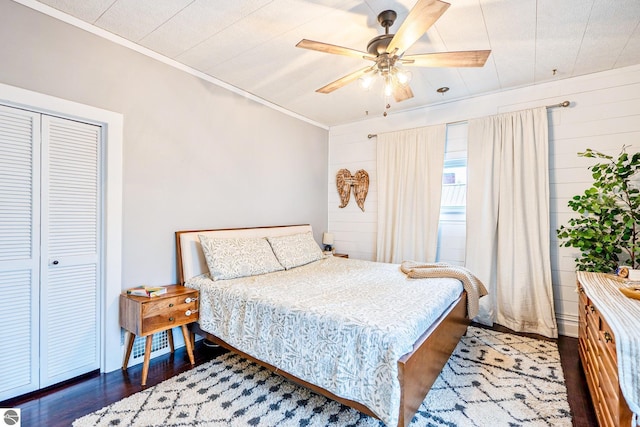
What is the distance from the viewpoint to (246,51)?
2.64m

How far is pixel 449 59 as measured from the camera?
2.06m

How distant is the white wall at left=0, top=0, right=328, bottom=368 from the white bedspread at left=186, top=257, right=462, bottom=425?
0.65m

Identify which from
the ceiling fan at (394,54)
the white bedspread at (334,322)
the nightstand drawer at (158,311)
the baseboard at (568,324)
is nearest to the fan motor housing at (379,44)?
the ceiling fan at (394,54)

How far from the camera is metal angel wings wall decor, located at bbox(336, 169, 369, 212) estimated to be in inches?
179

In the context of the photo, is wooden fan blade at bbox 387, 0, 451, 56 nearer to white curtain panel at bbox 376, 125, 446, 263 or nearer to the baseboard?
white curtain panel at bbox 376, 125, 446, 263

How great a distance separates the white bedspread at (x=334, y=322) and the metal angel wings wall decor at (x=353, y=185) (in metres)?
1.90

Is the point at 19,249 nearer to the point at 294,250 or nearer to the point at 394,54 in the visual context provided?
the point at 294,250

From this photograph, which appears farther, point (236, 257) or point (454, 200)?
point (454, 200)

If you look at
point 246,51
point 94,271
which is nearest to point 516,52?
point 246,51

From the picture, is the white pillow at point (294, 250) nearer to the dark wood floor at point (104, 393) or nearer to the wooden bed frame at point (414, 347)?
the wooden bed frame at point (414, 347)

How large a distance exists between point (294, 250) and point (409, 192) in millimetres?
1776

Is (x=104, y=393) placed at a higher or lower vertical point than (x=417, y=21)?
lower

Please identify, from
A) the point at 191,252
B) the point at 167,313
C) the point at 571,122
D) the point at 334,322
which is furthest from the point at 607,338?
the point at 191,252

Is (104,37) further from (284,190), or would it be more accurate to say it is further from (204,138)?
(284,190)
